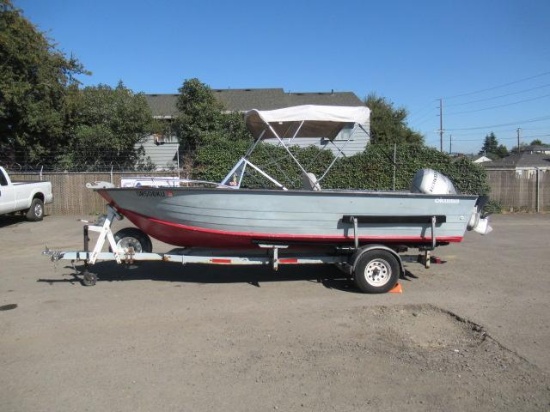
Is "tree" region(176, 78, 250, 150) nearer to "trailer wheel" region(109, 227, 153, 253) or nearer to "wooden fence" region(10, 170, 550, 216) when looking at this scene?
"wooden fence" region(10, 170, 550, 216)

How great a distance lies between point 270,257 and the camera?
24.3ft

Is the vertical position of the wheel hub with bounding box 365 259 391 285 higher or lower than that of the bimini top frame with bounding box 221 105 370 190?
lower

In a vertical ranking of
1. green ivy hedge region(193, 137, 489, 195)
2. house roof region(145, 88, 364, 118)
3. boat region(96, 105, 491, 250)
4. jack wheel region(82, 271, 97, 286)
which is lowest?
jack wheel region(82, 271, 97, 286)

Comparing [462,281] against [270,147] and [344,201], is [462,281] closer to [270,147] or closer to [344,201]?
[344,201]

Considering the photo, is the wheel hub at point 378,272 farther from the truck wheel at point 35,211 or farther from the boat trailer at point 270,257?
the truck wheel at point 35,211

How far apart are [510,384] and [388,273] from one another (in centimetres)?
307

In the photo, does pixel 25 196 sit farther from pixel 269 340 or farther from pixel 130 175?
pixel 269 340

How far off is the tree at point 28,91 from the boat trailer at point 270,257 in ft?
45.5

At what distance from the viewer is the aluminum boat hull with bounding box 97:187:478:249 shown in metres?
7.10

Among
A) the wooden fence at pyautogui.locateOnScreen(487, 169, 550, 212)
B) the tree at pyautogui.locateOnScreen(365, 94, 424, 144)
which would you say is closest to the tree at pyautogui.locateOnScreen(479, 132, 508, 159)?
the tree at pyautogui.locateOnScreen(365, 94, 424, 144)

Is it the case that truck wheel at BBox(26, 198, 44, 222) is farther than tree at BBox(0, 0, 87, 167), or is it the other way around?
tree at BBox(0, 0, 87, 167)

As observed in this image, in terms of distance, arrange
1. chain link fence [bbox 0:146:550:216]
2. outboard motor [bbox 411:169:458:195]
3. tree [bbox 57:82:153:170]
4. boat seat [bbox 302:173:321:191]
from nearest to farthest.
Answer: outboard motor [bbox 411:169:458:195] → boat seat [bbox 302:173:321:191] → chain link fence [bbox 0:146:550:216] → tree [bbox 57:82:153:170]

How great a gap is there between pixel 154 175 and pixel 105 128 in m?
3.94

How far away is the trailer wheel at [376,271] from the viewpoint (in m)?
7.13
